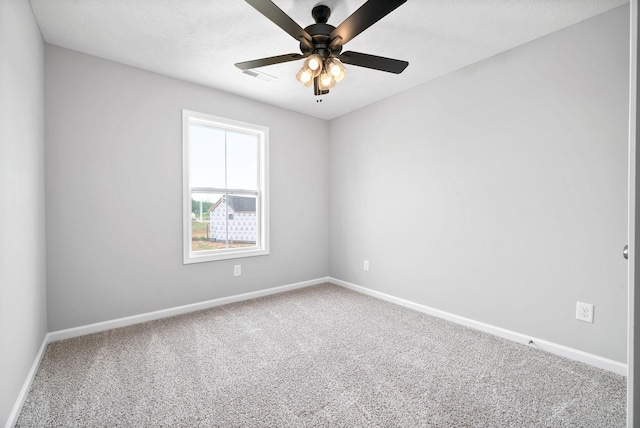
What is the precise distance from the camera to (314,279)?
4.20 meters

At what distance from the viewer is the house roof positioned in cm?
351

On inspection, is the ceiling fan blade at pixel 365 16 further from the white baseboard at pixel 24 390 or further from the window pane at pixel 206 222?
the white baseboard at pixel 24 390

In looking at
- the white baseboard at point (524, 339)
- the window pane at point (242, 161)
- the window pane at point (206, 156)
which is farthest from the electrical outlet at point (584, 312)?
the window pane at point (206, 156)

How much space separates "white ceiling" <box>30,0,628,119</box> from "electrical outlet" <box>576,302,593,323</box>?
2.02m

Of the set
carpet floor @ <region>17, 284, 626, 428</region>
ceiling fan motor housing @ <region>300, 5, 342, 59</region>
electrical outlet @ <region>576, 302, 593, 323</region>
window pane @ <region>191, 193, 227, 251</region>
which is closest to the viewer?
carpet floor @ <region>17, 284, 626, 428</region>

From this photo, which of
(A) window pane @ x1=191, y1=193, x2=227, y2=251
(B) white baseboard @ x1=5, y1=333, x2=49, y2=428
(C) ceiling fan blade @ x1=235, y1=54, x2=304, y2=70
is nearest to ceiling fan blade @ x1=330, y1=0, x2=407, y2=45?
(C) ceiling fan blade @ x1=235, y1=54, x2=304, y2=70

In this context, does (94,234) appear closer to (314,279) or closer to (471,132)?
(314,279)

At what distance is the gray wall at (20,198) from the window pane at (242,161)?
1647mm

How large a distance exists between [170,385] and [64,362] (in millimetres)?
919

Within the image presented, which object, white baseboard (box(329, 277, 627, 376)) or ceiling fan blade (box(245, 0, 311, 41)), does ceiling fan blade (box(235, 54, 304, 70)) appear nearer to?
ceiling fan blade (box(245, 0, 311, 41))

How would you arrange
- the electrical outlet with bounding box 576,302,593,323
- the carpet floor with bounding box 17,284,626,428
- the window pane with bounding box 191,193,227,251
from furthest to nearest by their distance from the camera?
the window pane with bounding box 191,193,227,251 → the electrical outlet with bounding box 576,302,593,323 → the carpet floor with bounding box 17,284,626,428

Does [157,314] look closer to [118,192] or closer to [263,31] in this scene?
[118,192]

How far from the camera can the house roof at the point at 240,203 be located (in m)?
3.51

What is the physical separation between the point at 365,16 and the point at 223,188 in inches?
96.3
